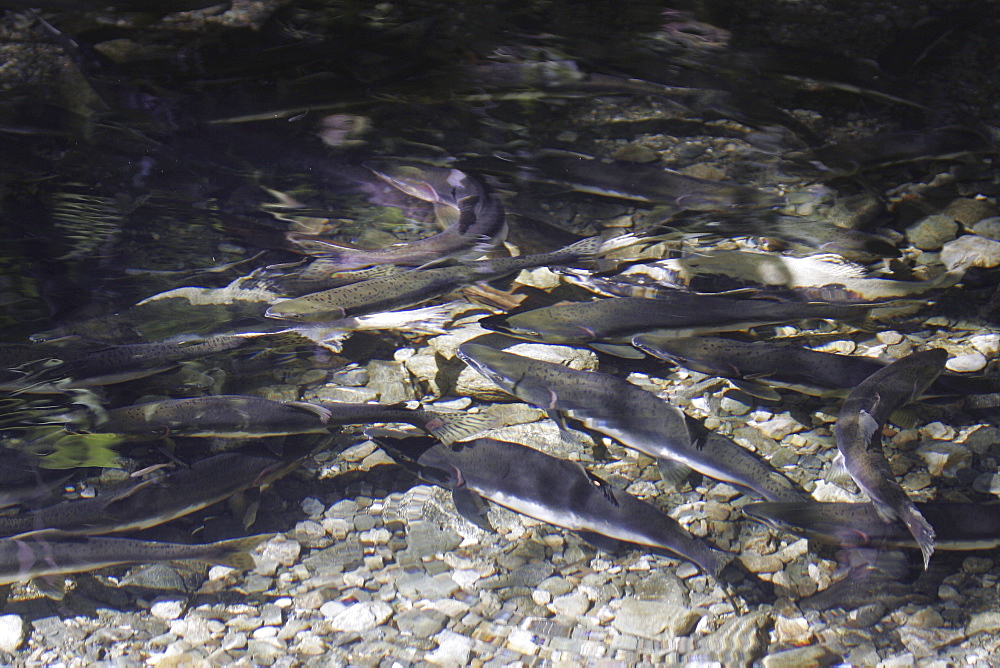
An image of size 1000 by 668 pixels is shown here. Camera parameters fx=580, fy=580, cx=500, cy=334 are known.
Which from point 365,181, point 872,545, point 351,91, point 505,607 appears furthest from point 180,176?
point 872,545

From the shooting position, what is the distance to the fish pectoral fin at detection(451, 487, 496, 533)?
314 centimetres

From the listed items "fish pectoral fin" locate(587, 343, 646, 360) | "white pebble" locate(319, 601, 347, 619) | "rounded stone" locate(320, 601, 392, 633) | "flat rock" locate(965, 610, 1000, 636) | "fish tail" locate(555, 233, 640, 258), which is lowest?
"white pebble" locate(319, 601, 347, 619)

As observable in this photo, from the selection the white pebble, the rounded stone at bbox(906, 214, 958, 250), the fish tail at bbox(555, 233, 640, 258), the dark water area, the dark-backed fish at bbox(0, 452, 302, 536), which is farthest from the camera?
the fish tail at bbox(555, 233, 640, 258)

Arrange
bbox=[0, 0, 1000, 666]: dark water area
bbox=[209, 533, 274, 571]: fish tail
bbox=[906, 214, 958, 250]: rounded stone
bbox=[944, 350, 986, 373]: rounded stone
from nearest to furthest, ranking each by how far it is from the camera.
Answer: bbox=[0, 0, 1000, 666]: dark water area → bbox=[209, 533, 274, 571]: fish tail → bbox=[906, 214, 958, 250]: rounded stone → bbox=[944, 350, 986, 373]: rounded stone

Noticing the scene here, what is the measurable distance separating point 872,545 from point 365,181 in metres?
2.96

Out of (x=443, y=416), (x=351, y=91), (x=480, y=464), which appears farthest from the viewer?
(x=443, y=416)

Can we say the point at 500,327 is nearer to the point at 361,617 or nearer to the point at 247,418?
the point at 247,418

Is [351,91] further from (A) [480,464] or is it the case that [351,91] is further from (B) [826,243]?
(B) [826,243]

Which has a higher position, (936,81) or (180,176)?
(936,81)

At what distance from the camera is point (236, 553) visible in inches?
119

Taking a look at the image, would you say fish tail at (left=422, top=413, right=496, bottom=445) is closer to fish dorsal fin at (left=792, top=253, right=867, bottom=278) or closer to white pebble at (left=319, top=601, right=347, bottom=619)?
white pebble at (left=319, top=601, right=347, bottom=619)

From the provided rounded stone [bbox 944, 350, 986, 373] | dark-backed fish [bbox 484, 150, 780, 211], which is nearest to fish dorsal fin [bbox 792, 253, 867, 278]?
dark-backed fish [bbox 484, 150, 780, 211]

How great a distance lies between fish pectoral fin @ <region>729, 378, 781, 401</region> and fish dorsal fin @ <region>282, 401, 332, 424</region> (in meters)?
2.39

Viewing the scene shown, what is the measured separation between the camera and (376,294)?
129 inches
